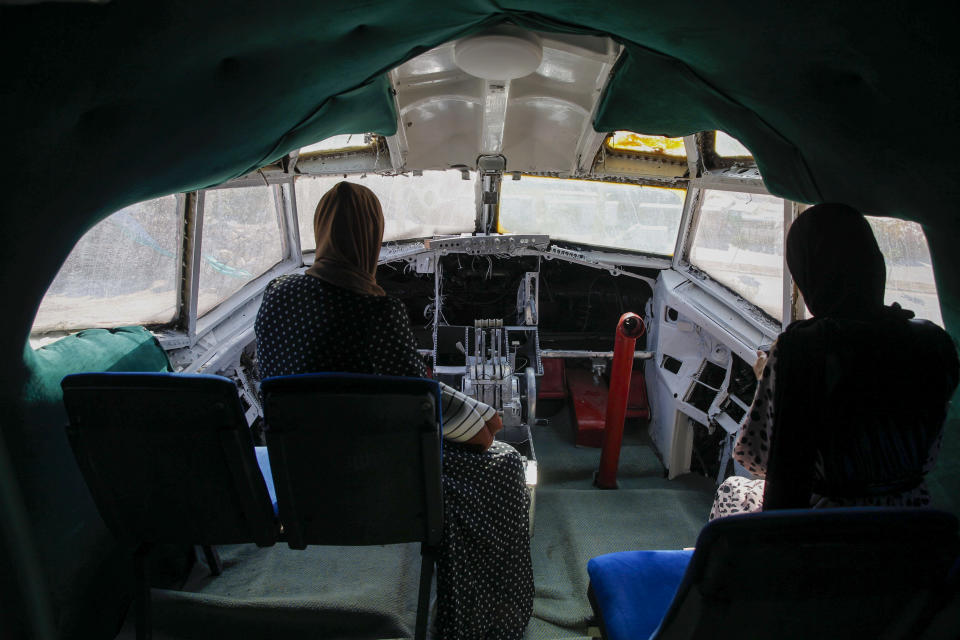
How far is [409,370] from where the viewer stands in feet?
5.57

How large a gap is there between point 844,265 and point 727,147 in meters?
2.19

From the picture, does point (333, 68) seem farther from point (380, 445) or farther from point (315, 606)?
point (315, 606)

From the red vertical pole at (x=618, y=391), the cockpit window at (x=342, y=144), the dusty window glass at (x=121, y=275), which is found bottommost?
the red vertical pole at (x=618, y=391)

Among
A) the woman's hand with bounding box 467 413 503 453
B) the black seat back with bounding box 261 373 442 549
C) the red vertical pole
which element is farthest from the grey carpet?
the black seat back with bounding box 261 373 442 549

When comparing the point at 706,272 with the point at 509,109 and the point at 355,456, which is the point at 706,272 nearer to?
the point at 509,109

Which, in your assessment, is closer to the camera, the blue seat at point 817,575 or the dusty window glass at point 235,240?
the blue seat at point 817,575

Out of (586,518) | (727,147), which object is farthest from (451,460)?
(727,147)

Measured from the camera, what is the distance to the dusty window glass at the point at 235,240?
3295 mm

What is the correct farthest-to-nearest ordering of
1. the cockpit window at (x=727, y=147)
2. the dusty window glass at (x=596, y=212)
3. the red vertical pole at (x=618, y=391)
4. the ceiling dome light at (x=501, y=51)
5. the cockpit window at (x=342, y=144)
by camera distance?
the dusty window glass at (x=596, y=212)
the cockpit window at (x=342, y=144)
the red vertical pole at (x=618, y=391)
the cockpit window at (x=727, y=147)
the ceiling dome light at (x=501, y=51)

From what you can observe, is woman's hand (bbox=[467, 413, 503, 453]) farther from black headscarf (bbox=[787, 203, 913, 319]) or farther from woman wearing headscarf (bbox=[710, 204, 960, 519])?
black headscarf (bbox=[787, 203, 913, 319])

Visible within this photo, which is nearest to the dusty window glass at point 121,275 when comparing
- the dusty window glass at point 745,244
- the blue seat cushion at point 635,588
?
the blue seat cushion at point 635,588

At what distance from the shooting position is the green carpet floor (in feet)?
6.24

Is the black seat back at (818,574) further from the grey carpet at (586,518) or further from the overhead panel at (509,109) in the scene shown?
the overhead panel at (509,109)

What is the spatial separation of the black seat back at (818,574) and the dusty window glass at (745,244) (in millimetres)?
2448
